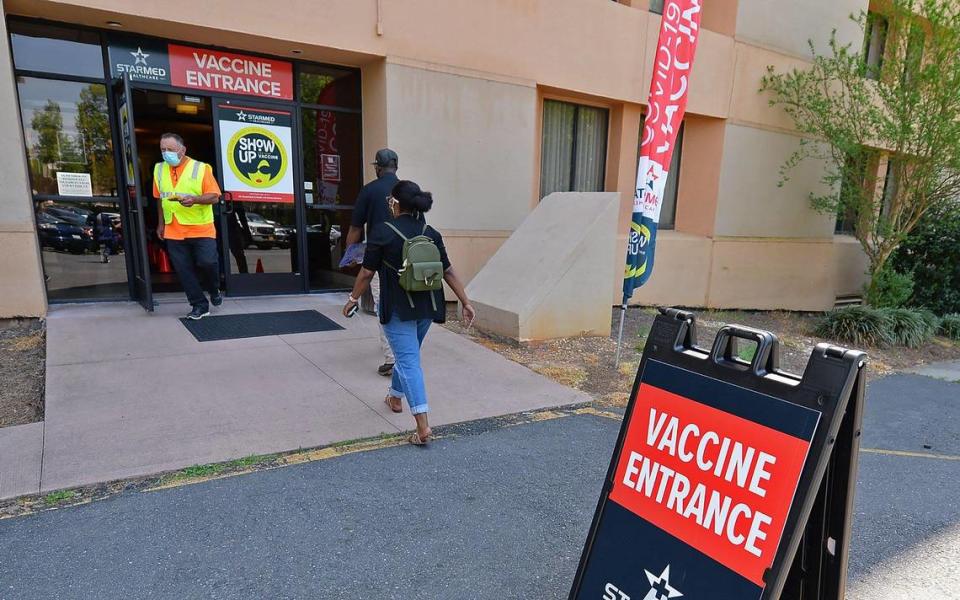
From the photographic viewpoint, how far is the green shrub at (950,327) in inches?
398

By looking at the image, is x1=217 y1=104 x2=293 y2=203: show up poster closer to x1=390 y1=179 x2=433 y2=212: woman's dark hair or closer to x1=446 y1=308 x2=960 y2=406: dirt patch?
x1=446 y1=308 x2=960 y2=406: dirt patch

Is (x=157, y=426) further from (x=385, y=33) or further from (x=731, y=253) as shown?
(x=731, y=253)

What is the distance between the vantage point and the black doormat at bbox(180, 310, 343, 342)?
6051 millimetres

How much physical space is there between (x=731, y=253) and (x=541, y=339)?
6.25 meters

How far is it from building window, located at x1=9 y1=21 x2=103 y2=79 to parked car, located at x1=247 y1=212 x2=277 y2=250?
2.28 meters

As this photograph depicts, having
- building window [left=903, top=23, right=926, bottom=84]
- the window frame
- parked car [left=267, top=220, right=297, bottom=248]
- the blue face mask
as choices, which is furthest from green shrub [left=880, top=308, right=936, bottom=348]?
the blue face mask

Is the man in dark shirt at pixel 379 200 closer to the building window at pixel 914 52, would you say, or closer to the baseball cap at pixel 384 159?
the baseball cap at pixel 384 159

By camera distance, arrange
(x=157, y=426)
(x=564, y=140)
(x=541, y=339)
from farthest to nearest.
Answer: (x=564, y=140), (x=541, y=339), (x=157, y=426)

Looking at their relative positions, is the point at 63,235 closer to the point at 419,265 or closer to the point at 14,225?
the point at 14,225

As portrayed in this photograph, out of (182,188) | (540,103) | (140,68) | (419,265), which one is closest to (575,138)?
(540,103)

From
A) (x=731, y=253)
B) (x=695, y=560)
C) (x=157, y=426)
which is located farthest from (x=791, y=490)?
(x=731, y=253)

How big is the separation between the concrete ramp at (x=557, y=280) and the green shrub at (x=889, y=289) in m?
7.04

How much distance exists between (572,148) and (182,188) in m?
6.31

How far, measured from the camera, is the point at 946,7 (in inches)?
361
